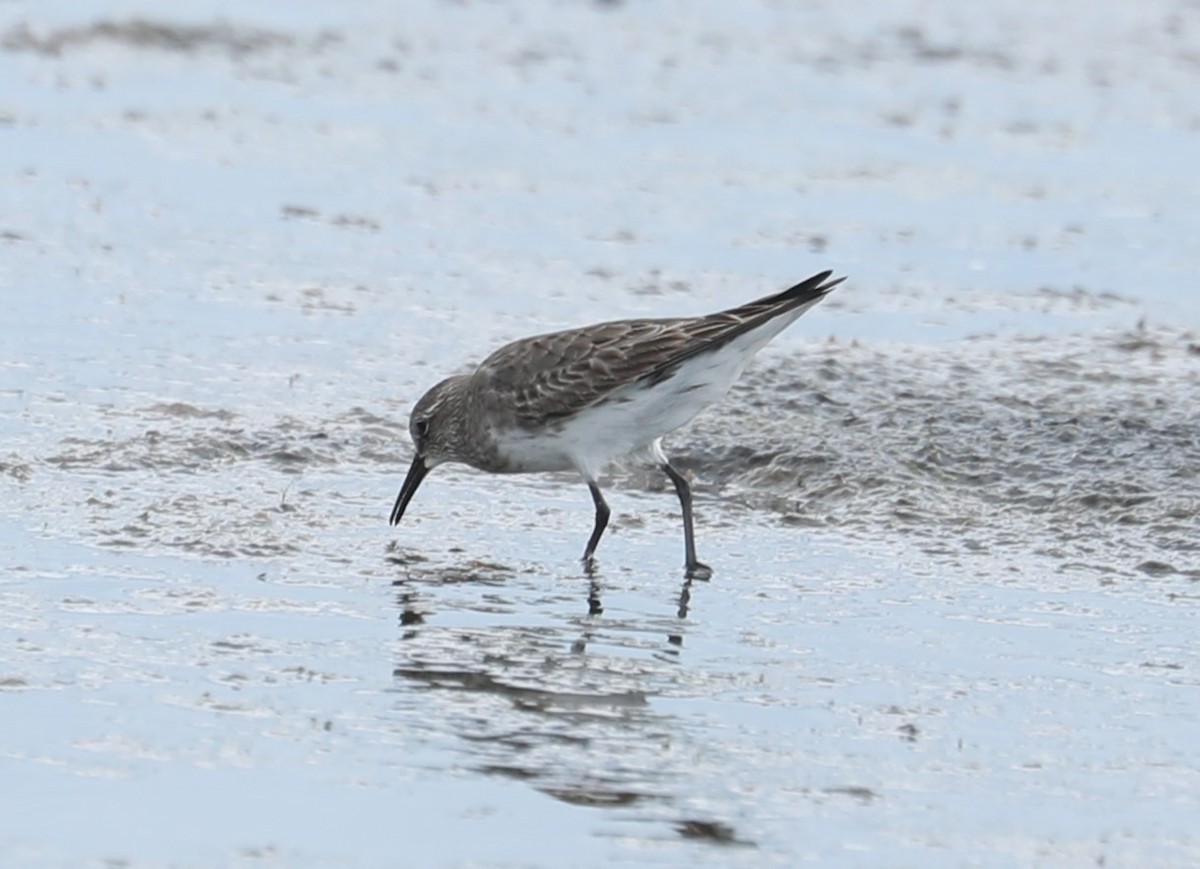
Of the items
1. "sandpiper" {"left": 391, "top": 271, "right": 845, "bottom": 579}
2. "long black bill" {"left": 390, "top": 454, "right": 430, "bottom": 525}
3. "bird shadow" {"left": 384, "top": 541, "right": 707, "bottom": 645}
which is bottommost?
"bird shadow" {"left": 384, "top": 541, "right": 707, "bottom": 645}

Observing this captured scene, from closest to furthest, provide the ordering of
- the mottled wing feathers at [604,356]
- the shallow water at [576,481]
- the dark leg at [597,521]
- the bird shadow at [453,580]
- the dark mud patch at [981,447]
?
the shallow water at [576,481]
the bird shadow at [453,580]
the dark leg at [597,521]
the mottled wing feathers at [604,356]
the dark mud patch at [981,447]

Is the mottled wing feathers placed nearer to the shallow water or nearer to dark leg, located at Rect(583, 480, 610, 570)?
dark leg, located at Rect(583, 480, 610, 570)

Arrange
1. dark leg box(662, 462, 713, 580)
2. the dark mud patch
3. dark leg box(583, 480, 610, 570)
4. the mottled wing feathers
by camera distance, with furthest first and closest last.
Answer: the dark mud patch < the mottled wing feathers < dark leg box(583, 480, 610, 570) < dark leg box(662, 462, 713, 580)

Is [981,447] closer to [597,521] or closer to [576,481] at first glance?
[576,481]

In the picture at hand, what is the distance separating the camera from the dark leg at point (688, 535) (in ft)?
25.1

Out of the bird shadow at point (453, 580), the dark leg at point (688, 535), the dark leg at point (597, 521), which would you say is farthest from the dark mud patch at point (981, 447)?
the bird shadow at point (453, 580)

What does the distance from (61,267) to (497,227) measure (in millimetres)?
2615

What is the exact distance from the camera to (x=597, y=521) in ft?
26.2

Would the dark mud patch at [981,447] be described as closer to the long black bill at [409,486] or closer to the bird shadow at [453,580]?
the bird shadow at [453,580]

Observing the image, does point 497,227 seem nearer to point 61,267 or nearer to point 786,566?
point 61,267

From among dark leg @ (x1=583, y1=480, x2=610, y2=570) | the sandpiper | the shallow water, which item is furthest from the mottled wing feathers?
the shallow water

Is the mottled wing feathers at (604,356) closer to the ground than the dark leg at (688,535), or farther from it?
farther from it

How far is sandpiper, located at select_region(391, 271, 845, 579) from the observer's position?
8062mm

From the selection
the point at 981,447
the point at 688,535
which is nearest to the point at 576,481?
the point at 688,535
